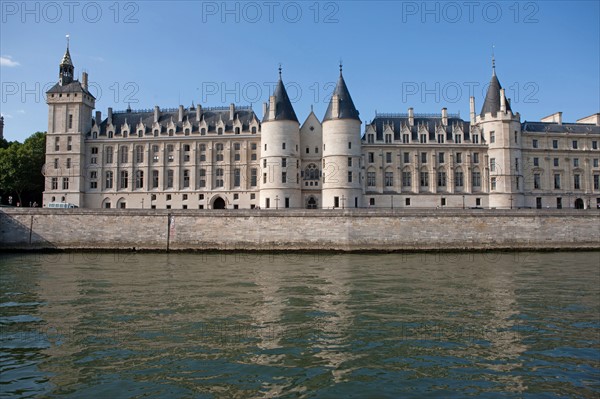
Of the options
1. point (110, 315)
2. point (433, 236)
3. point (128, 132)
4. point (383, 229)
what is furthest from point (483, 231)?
point (128, 132)

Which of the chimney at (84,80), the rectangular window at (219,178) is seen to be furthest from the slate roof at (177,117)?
the rectangular window at (219,178)

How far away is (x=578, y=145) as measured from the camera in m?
54.7

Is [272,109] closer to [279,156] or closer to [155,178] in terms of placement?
[279,156]

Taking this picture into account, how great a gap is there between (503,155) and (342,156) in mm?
18281

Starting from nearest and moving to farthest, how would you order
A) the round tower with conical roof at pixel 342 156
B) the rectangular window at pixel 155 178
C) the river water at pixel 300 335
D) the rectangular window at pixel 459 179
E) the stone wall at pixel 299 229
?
the river water at pixel 300 335
the stone wall at pixel 299 229
the round tower with conical roof at pixel 342 156
the rectangular window at pixel 459 179
the rectangular window at pixel 155 178

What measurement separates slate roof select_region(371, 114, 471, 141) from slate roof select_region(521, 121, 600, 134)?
23.3ft

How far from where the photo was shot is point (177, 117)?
56.1 metres

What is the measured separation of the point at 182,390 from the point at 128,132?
165 feet

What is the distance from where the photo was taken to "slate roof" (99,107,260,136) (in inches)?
2144

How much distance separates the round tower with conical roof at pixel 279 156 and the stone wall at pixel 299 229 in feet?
32.4

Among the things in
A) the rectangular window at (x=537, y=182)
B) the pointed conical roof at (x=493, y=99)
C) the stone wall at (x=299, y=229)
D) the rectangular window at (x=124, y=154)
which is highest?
the pointed conical roof at (x=493, y=99)

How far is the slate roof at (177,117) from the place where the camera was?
179 ft

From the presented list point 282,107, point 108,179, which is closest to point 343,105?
point 282,107

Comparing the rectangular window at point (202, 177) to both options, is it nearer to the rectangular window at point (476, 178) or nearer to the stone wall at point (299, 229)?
the stone wall at point (299, 229)
